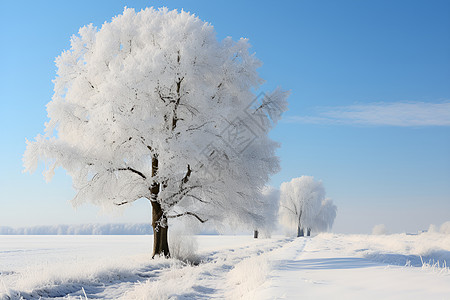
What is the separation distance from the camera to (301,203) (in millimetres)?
62375

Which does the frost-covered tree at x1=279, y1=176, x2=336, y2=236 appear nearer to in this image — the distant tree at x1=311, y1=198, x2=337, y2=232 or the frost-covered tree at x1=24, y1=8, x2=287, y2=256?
the distant tree at x1=311, y1=198, x2=337, y2=232

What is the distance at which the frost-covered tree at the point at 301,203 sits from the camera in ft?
203

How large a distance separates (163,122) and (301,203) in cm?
5162

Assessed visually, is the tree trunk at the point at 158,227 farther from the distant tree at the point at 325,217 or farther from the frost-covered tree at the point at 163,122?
the distant tree at the point at 325,217

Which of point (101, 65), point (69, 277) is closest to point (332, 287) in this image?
point (69, 277)

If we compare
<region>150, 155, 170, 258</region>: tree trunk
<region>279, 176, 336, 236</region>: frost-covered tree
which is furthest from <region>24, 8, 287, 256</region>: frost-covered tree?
<region>279, 176, 336, 236</region>: frost-covered tree

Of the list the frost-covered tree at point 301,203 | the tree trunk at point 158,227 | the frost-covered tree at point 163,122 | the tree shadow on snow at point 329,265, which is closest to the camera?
the tree shadow on snow at point 329,265

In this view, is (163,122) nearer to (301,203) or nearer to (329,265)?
(329,265)

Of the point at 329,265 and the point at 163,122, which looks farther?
the point at 163,122

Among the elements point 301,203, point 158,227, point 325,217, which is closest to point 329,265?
point 158,227

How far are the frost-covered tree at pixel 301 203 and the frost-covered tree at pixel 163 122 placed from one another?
1876 inches

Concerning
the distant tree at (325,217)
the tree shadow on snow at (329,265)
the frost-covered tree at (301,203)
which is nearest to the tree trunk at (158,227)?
the tree shadow on snow at (329,265)

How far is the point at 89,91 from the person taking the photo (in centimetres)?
1590

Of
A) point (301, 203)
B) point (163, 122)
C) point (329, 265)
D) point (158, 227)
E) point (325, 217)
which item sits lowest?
point (329, 265)
